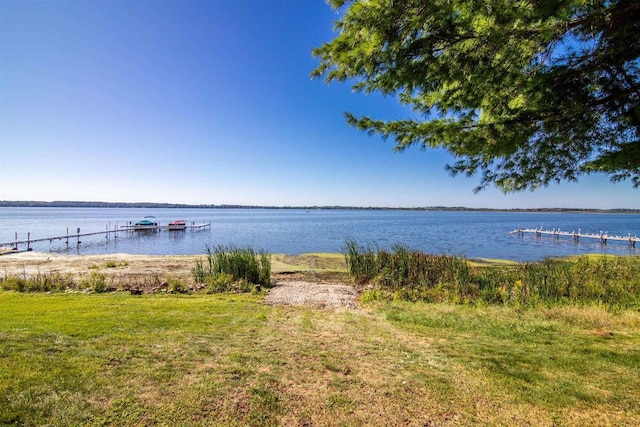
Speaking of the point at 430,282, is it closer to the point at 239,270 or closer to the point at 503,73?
the point at 239,270

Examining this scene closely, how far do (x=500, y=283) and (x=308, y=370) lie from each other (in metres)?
8.71

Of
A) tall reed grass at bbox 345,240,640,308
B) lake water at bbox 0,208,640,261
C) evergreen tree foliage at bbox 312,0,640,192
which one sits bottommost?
lake water at bbox 0,208,640,261

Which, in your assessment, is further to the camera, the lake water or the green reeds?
the lake water

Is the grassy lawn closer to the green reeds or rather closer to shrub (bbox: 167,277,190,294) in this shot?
shrub (bbox: 167,277,190,294)

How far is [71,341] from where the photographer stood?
186 inches

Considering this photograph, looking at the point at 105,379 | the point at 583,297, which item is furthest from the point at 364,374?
the point at 583,297

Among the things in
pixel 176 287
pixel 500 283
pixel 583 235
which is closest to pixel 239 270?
pixel 176 287

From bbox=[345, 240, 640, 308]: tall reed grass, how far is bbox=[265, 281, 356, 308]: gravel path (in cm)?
94

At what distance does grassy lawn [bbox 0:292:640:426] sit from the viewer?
3184 mm

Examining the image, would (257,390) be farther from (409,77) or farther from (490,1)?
(490,1)

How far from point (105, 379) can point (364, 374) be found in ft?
9.84

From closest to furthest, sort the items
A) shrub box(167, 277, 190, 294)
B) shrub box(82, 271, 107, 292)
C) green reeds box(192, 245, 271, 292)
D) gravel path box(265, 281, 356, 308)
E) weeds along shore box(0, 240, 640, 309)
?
1. weeds along shore box(0, 240, 640, 309)
2. gravel path box(265, 281, 356, 308)
3. shrub box(82, 271, 107, 292)
4. shrub box(167, 277, 190, 294)
5. green reeds box(192, 245, 271, 292)

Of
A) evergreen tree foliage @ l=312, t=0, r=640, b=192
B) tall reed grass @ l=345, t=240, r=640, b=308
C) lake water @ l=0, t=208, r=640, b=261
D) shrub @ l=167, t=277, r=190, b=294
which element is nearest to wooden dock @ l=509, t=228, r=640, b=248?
lake water @ l=0, t=208, r=640, b=261

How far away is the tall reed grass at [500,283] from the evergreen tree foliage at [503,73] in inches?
220
